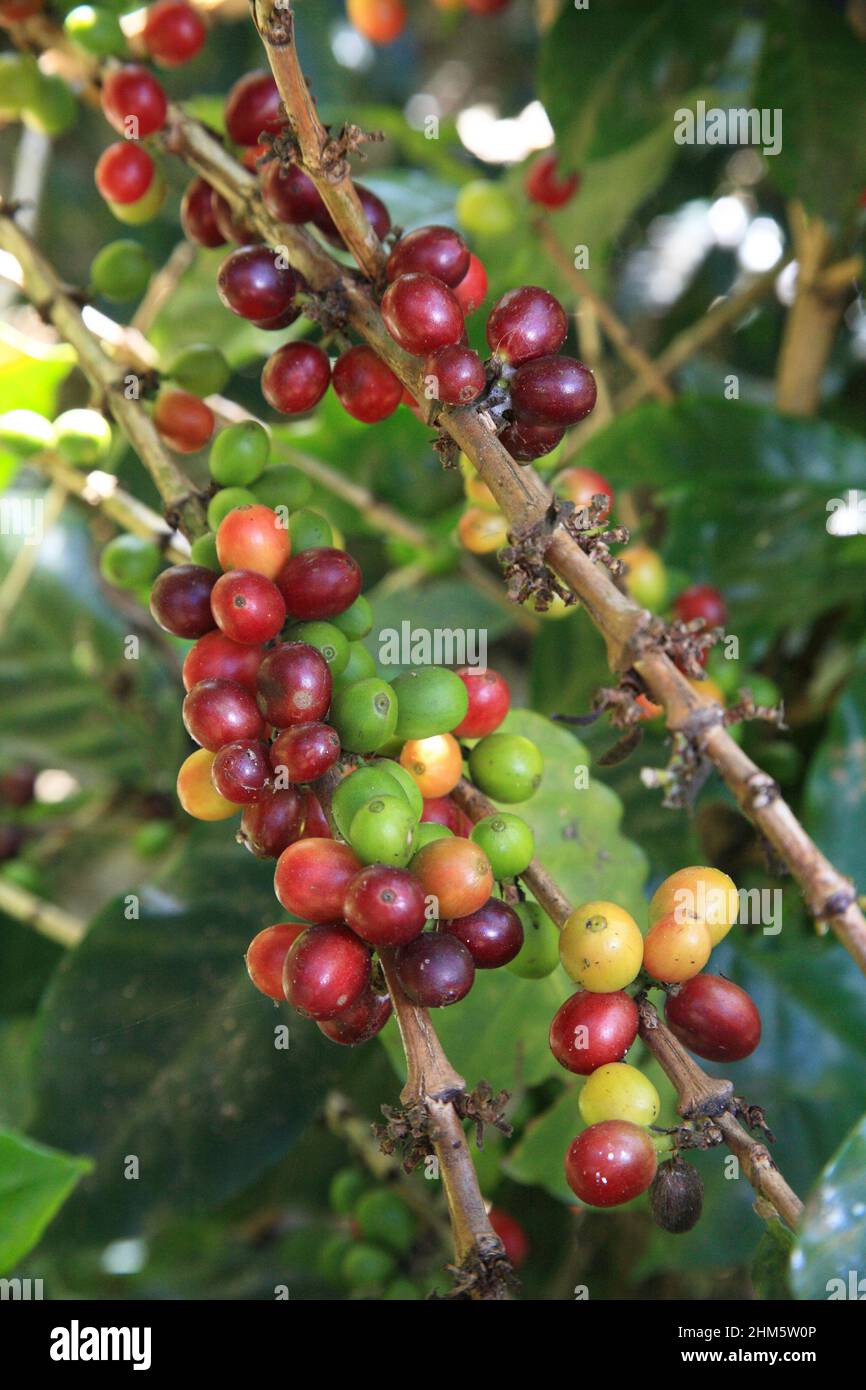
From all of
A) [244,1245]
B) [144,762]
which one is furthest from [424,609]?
[244,1245]

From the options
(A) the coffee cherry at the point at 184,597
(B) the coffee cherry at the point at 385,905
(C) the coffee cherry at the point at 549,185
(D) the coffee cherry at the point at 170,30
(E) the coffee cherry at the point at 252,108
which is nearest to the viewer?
(B) the coffee cherry at the point at 385,905

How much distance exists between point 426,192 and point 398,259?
0.70 metres

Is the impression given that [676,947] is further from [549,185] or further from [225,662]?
[549,185]

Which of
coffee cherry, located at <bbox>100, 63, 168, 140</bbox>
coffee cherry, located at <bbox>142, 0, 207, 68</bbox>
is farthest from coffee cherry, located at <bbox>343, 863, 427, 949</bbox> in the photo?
coffee cherry, located at <bbox>142, 0, 207, 68</bbox>

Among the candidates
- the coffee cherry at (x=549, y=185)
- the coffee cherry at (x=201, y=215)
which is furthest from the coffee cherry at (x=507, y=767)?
the coffee cherry at (x=549, y=185)

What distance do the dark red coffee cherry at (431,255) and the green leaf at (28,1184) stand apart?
44 cm

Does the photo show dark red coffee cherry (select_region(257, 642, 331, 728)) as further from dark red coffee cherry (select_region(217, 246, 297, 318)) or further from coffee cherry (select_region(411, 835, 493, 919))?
dark red coffee cherry (select_region(217, 246, 297, 318))

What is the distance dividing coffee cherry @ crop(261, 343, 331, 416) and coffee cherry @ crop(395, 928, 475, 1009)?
0.89 ft

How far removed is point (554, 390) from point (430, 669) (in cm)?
13

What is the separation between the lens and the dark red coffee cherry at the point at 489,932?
483mm

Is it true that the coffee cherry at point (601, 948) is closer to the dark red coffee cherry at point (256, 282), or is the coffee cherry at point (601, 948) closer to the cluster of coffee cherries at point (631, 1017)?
the cluster of coffee cherries at point (631, 1017)

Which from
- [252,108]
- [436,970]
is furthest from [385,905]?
[252,108]

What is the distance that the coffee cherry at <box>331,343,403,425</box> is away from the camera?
1.87ft

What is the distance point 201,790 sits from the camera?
0.53 m
